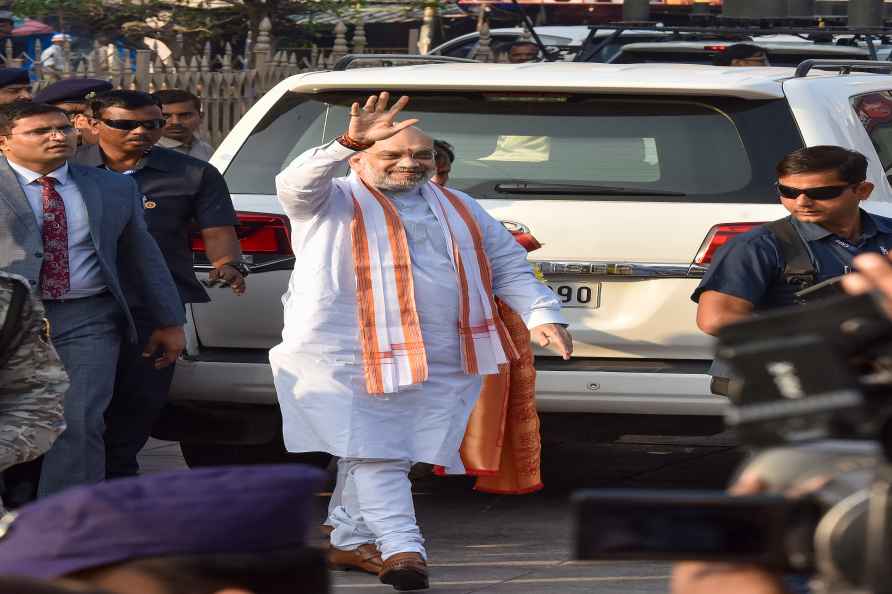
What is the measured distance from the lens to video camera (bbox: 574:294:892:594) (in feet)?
5.83

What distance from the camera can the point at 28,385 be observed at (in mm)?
A: 4984

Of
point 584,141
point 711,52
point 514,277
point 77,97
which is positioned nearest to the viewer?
point 514,277

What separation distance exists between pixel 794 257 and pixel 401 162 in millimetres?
1340

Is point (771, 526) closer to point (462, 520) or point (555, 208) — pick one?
point (555, 208)

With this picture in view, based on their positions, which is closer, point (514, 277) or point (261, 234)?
point (514, 277)

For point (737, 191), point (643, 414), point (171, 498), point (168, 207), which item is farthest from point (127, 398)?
point (171, 498)

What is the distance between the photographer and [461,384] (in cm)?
604

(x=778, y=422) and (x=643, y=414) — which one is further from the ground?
(x=778, y=422)

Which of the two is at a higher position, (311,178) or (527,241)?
(311,178)

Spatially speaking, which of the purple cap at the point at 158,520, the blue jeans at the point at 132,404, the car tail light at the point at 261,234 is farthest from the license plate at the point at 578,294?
the purple cap at the point at 158,520

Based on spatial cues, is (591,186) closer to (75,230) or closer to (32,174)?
(75,230)

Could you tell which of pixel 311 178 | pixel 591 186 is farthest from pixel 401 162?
pixel 591 186

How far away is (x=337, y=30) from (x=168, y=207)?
1143 centimetres

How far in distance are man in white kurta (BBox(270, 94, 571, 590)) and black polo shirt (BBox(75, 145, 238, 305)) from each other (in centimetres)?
72
